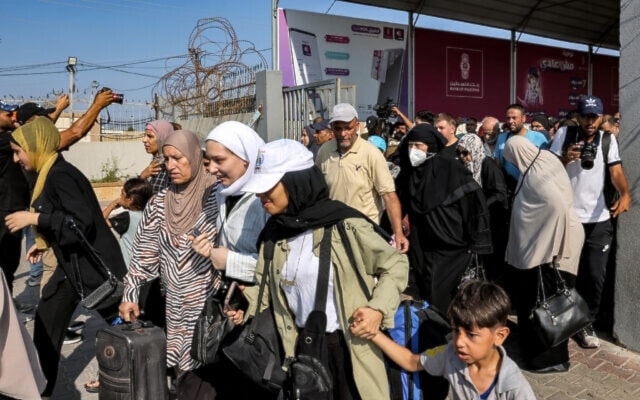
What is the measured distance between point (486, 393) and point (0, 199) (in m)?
5.31

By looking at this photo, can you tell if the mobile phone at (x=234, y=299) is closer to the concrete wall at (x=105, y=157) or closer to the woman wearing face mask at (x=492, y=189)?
the woman wearing face mask at (x=492, y=189)

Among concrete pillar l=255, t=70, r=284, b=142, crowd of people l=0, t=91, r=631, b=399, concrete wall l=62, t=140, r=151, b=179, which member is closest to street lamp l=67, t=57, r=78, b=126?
concrete wall l=62, t=140, r=151, b=179

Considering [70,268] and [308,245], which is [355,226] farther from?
[70,268]

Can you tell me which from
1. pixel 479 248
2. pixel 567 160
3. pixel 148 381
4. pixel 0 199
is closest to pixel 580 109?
pixel 567 160

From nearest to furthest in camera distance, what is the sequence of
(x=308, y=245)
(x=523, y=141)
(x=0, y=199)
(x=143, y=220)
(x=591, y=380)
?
(x=308, y=245) < (x=143, y=220) < (x=591, y=380) < (x=523, y=141) < (x=0, y=199)

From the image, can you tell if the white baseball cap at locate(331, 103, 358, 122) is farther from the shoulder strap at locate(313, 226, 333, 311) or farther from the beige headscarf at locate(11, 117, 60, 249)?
the shoulder strap at locate(313, 226, 333, 311)

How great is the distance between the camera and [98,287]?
3.67 metres

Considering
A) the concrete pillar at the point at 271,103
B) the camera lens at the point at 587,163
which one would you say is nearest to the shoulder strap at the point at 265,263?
the camera lens at the point at 587,163

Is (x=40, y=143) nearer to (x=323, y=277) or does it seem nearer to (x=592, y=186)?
(x=323, y=277)

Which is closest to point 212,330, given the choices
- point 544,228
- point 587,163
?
point 544,228

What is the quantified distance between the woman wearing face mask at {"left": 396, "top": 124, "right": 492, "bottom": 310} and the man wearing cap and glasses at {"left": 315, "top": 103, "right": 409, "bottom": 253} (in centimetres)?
28

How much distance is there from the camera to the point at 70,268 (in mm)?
3691

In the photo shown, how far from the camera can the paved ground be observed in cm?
395

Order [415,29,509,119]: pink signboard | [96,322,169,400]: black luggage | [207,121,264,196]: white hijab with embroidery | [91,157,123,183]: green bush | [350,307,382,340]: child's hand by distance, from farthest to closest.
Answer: [91,157,123,183]: green bush
[415,29,509,119]: pink signboard
[96,322,169,400]: black luggage
[207,121,264,196]: white hijab with embroidery
[350,307,382,340]: child's hand
